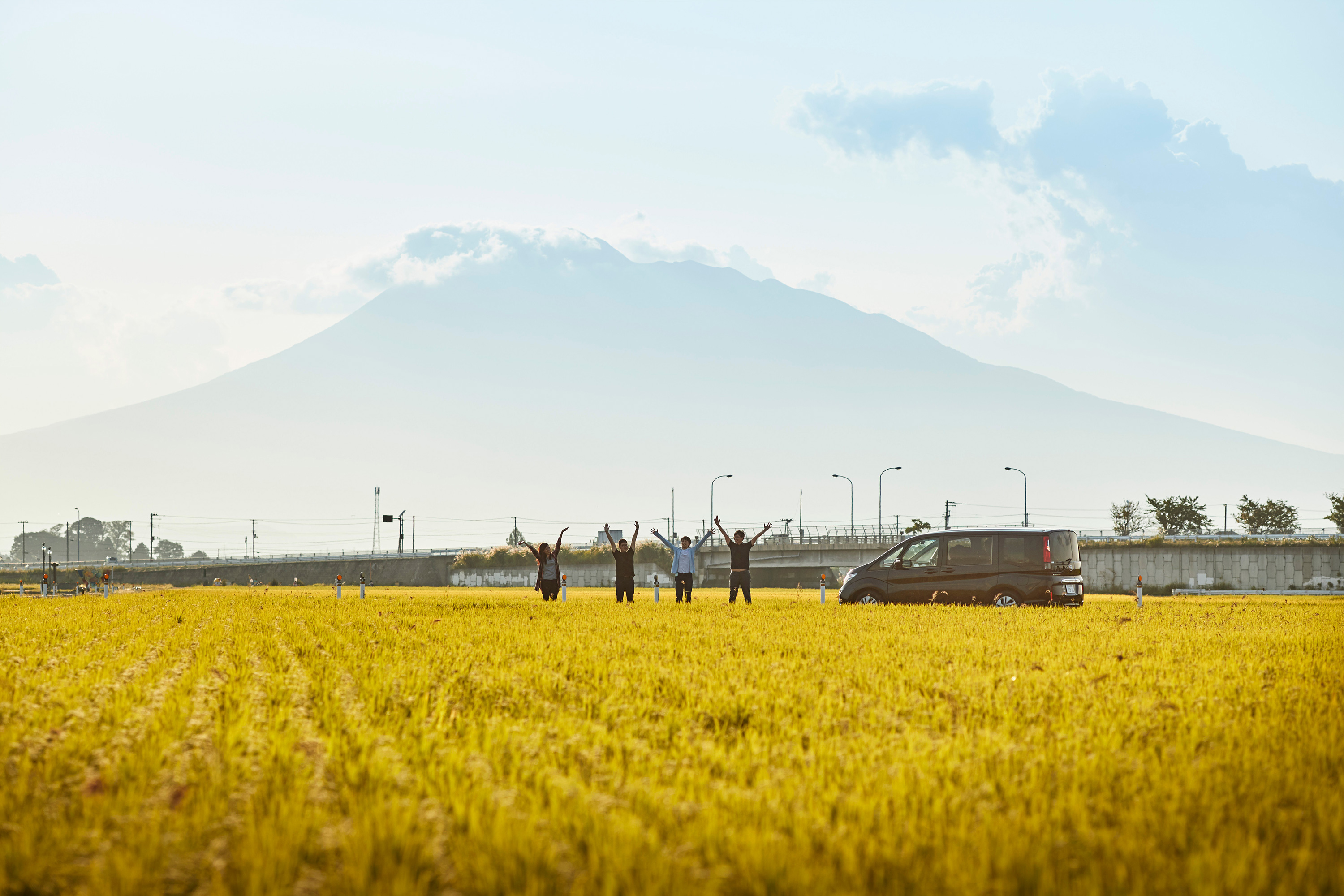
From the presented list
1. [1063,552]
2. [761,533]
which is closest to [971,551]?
[1063,552]

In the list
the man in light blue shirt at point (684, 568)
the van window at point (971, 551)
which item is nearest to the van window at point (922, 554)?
the van window at point (971, 551)

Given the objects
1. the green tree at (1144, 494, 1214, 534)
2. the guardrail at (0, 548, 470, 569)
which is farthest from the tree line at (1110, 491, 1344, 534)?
the guardrail at (0, 548, 470, 569)

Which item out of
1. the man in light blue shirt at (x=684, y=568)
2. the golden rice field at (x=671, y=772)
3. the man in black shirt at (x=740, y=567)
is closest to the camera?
the golden rice field at (x=671, y=772)

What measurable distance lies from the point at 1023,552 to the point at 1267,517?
95637mm

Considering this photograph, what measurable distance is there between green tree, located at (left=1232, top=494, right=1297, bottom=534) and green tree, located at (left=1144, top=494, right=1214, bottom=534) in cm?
373

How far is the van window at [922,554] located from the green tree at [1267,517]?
9163cm

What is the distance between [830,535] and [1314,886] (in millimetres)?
90534

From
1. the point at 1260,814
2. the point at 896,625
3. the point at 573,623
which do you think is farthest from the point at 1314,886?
the point at 573,623

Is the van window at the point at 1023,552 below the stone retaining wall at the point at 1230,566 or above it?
above

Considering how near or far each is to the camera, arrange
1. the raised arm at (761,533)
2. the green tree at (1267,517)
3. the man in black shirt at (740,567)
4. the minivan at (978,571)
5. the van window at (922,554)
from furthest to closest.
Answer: the green tree at (1267,517), the man in black shirt at (740,567), the van window at (922,554), the minivan at (978,571), the raised arm at (761,533)

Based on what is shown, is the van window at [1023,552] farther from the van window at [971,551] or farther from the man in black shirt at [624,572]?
the man in black shirt at [624,572]

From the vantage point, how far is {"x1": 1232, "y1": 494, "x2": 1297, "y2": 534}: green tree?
10125 centimetres

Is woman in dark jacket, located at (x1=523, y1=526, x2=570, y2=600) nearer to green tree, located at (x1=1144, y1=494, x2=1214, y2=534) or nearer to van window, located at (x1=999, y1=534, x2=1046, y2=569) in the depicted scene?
van window, located at (x1=999, y1=534, x2=1046, y2=569)

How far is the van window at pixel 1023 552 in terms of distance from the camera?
68.6ft
